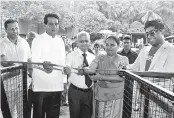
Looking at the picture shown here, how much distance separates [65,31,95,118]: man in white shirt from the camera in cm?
326

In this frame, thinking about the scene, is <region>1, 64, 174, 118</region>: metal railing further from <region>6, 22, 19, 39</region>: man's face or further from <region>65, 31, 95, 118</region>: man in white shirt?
<region>6, 22, 19, 39</region>: man's face

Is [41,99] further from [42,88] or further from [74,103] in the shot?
[74,103]

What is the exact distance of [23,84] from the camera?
2807 millimetres

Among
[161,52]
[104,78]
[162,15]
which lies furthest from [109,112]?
[162,15]

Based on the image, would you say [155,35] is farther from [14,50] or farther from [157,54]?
[14,50]

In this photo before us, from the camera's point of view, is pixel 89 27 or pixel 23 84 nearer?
pixel 23 84

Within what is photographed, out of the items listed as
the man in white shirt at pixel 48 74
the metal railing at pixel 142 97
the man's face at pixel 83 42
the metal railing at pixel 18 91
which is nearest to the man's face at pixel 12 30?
the man in white shirt at pixel 48 74

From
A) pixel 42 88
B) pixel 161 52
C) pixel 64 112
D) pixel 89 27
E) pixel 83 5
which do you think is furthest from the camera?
pixel 83 5

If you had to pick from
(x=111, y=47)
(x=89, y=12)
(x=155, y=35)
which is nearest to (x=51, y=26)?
(x=111, y=47)

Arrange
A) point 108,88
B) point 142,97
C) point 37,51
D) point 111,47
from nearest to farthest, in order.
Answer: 1. point 142,97
2. point 108,88
3. point 111,47
4. point 37,51

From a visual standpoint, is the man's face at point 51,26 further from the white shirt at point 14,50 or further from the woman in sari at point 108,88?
the woman in sari at point 108,88

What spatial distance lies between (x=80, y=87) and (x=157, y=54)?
3.94 feet

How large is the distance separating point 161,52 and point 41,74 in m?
1.67

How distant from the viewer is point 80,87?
3270 millimetres
